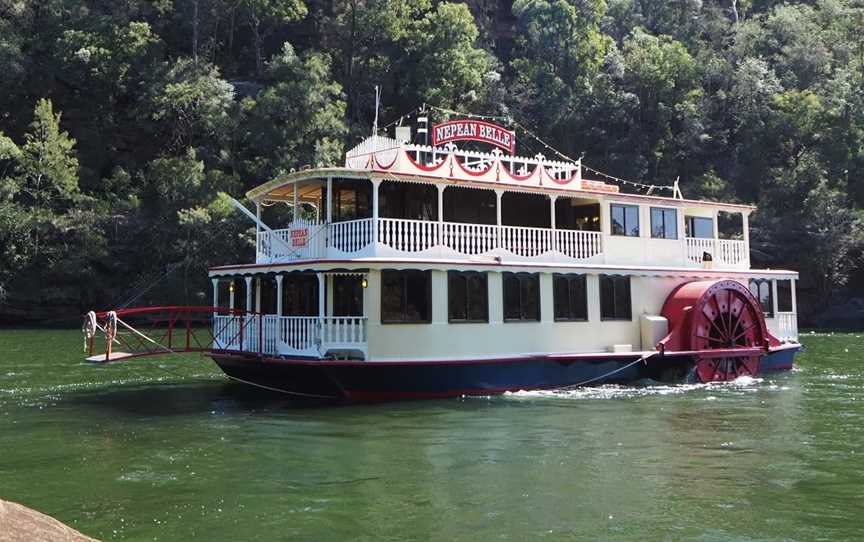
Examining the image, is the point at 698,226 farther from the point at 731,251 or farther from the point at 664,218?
the point at 664,218

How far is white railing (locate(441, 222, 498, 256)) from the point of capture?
16141mm

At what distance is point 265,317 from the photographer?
16.0m

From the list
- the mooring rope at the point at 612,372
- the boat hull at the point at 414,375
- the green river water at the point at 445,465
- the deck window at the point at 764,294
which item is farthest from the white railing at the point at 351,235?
the deck window at the point at 764,294

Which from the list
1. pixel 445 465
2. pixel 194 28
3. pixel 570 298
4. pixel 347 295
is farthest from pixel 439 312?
pixel 194 28

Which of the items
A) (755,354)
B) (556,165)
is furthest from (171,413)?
(755,354)

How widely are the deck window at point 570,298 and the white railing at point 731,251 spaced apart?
5.00m

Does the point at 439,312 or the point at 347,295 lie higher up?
the point at 347,295

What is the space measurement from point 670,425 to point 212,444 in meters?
6.78

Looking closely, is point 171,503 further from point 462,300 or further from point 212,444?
point 462,300

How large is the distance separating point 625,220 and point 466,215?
150 inches

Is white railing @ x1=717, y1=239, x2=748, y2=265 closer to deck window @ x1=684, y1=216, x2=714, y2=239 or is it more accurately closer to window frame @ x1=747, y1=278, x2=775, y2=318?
deck window @ x1=684, y1=216, x2=714, y2=239

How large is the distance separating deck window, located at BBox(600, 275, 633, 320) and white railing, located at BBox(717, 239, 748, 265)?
3738 millimetres

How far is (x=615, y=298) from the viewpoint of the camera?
1789 cm

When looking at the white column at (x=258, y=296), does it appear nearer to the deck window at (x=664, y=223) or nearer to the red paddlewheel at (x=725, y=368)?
the deck window at (x=664, y=223)
